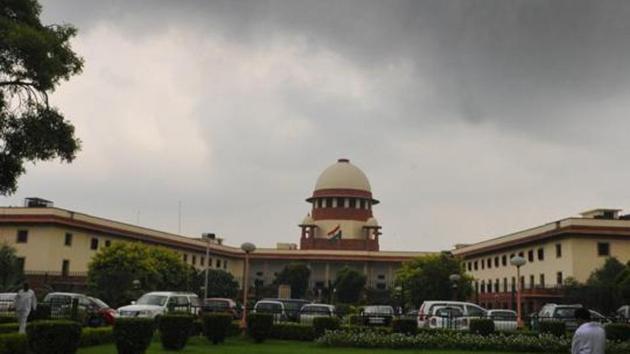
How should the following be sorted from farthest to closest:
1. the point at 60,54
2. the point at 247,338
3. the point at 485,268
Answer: the point at 485,268
the point at 247,338
the point at 60,54

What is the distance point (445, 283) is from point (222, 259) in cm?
3095

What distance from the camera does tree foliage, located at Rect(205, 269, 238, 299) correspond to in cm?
6119

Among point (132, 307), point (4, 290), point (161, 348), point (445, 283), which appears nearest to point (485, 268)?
point (445, 283)

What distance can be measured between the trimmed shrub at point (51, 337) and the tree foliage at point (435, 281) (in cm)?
3858

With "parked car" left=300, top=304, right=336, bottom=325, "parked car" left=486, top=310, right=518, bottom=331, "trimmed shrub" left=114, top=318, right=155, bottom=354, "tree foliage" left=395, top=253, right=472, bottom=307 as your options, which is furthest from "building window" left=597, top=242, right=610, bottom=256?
"trimmed shrub" left=114, top=318, right=155, bottom=354

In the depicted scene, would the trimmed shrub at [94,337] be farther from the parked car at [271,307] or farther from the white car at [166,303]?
the parked car at [271,307]

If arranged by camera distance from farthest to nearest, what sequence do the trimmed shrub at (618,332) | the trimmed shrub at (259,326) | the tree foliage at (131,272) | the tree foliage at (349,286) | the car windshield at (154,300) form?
the tree foliage at (349,286) < the tree foliage at (131,272) < the car windshield at (154,300) < the trimmed shrub at (259,326) < the trimmed shrub at (618,332)

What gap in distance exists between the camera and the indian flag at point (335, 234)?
7662 centimetres

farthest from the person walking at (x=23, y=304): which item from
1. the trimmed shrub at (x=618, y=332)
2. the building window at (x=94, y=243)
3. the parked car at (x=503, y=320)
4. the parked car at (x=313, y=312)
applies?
the building window at (x=94, y=243)

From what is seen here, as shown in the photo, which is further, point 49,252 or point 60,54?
point 49,252

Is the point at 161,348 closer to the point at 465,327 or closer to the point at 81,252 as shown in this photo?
the point at 465,327

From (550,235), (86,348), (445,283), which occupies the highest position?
(550,235)

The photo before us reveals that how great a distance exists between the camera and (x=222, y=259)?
7469 centimetres

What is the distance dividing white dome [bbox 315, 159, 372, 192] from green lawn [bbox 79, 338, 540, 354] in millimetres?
56393
